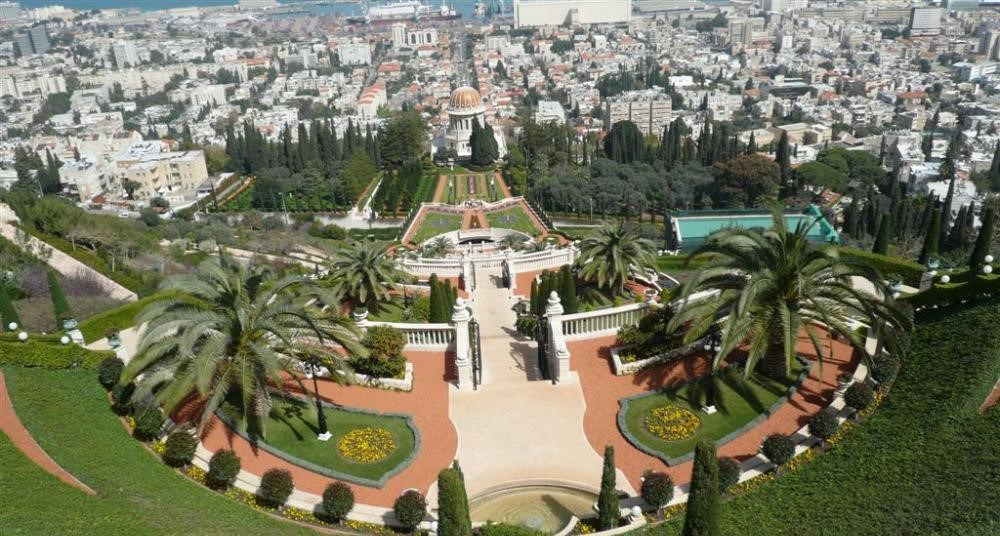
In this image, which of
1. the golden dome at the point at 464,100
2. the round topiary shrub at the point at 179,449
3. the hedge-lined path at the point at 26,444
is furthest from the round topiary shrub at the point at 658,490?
the golden dome at the point at 464,100

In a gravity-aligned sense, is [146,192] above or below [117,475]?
below

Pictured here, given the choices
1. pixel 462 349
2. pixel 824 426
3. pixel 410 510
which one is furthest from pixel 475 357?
pixel 824 426

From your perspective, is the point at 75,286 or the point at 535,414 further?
the point at 75,286

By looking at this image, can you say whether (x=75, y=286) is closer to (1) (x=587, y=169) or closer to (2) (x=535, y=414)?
(2) (x=535, y=414)

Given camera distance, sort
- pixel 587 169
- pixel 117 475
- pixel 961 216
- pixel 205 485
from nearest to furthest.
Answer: pixel 117 475 → pixel 205 485 → pixel 961 216 → pixel 587 169

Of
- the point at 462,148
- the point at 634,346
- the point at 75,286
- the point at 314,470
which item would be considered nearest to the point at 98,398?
the point at 314,470

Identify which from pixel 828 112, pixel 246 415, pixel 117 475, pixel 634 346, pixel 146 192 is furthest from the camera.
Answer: pixel 828 112

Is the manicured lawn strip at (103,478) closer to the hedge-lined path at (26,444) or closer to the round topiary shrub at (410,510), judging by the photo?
the hedge-lined path at (26,444)
